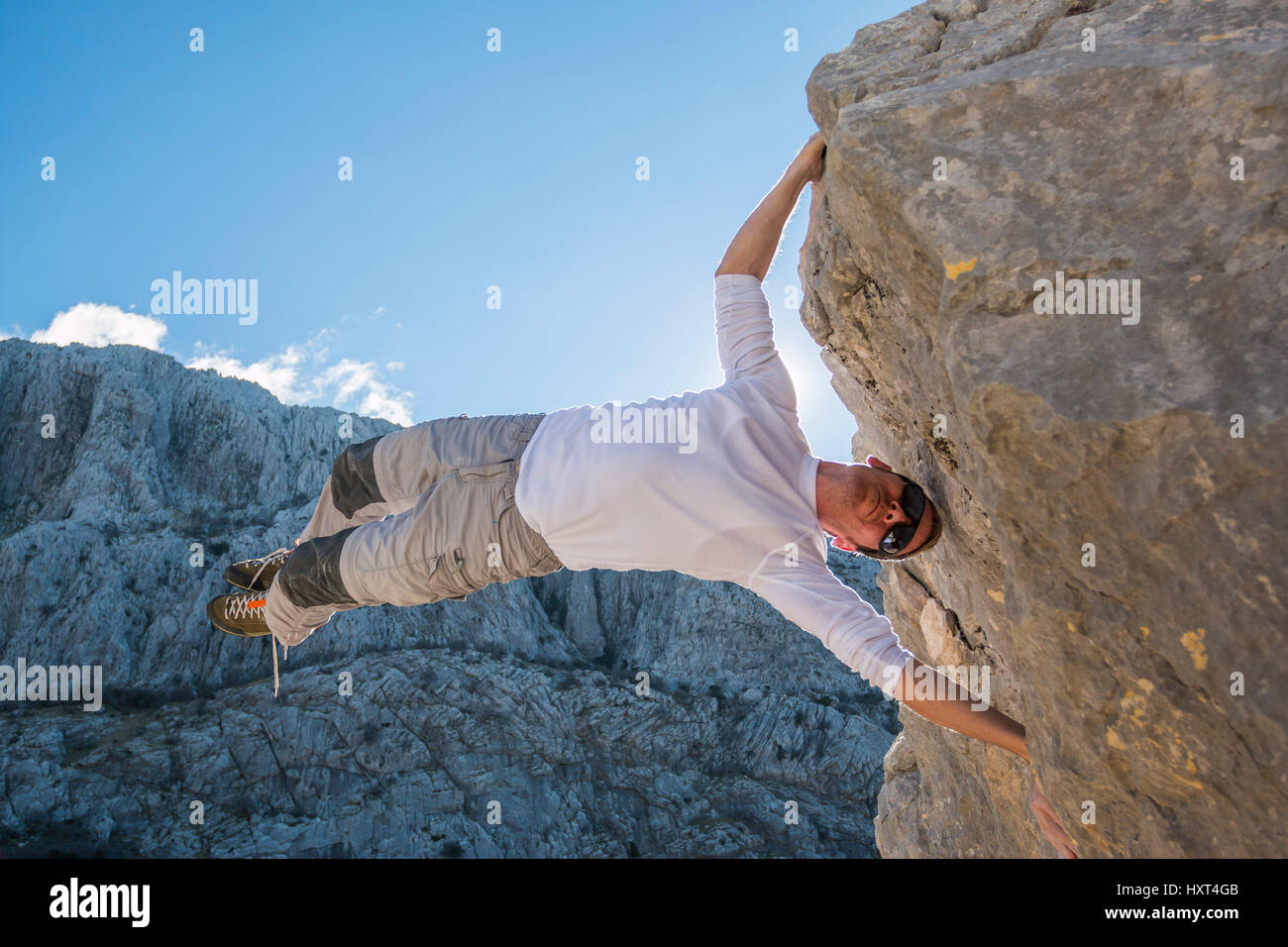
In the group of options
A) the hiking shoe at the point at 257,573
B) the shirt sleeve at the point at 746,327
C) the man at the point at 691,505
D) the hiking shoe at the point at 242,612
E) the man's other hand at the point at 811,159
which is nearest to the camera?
the man at the point at 691,505

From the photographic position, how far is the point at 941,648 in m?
6.83

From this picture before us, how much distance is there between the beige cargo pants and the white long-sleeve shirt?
0.33 metres

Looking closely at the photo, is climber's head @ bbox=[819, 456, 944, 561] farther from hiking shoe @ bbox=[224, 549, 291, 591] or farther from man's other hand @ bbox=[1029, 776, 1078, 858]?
hiking shoe @ bbox=[224, 549, 291, 591]

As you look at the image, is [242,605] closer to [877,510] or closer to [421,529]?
[421,529]

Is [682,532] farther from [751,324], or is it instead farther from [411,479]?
[411,479]

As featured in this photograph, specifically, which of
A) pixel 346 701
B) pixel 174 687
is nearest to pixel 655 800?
pixel 346 701

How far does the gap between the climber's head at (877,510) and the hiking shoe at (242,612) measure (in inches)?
195

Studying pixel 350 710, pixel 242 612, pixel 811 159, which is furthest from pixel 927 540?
pixel 350 710

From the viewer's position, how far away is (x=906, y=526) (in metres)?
4.89

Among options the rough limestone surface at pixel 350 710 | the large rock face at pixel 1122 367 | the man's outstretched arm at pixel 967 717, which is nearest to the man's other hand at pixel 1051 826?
the man's outstretched arm at pixel 967 717

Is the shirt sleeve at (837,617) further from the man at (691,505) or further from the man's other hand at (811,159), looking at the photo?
the man's other hand at (811,159)

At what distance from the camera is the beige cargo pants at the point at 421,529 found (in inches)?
217

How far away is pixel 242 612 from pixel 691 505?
4631 mm

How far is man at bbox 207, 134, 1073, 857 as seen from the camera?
14.8 ft
